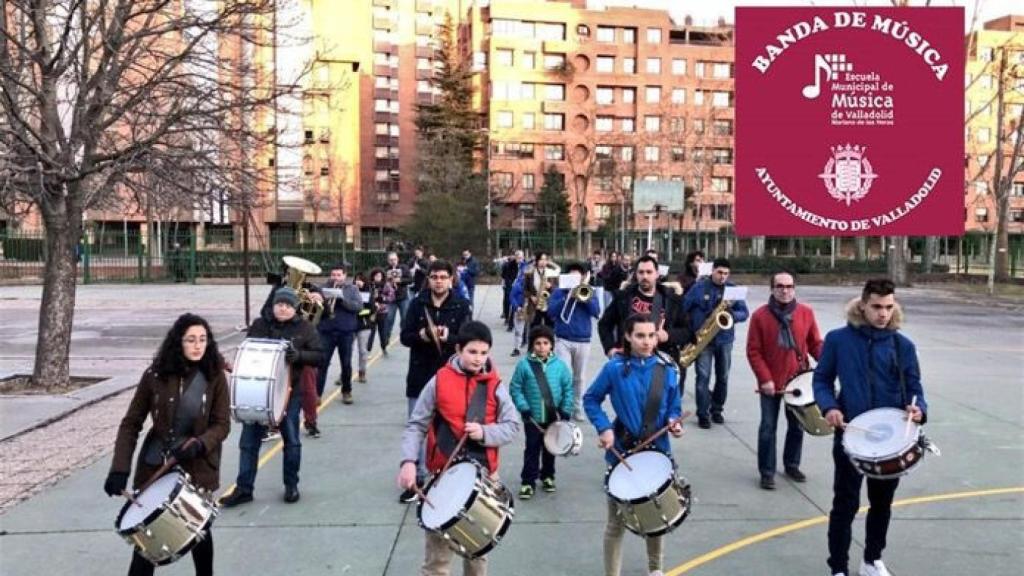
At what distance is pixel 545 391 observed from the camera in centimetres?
629

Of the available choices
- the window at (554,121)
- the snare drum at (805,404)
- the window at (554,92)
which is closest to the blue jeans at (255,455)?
the snare drum at (805,404)

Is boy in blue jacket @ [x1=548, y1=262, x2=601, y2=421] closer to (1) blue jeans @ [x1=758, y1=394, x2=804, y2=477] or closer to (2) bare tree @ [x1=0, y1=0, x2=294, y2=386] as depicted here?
(1) blue jeans @ [x1=758, y1=394, x2=804, y2=477]

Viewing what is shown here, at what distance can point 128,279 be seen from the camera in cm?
3806

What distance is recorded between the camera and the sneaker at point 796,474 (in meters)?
6.94

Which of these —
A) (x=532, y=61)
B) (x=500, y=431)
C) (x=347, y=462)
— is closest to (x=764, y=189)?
(x=500, y=431)

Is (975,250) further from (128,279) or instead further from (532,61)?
(128,279)

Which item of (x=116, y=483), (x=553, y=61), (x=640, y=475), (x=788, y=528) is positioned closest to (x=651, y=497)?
(x=640, y=475)

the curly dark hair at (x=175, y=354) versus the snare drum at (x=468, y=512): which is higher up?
the curly dark hair at (x=175, y=354)

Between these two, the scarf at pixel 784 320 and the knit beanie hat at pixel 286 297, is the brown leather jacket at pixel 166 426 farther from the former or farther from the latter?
the scarf at pixel 784 320

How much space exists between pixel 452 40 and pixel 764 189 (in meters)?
69.1

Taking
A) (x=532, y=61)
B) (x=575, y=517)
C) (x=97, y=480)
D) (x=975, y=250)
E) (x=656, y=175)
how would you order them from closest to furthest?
1. (x=575, y=517)
2. (x=97, y=480)
3. (x=975, y=250)
4. (x=656, y=175)
5. (x=532, y=61)

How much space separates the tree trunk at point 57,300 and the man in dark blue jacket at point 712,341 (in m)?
8.61

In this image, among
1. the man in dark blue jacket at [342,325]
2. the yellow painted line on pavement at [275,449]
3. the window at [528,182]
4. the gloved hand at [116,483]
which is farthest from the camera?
the window at [528,182]

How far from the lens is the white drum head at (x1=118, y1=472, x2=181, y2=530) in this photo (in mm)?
4047
